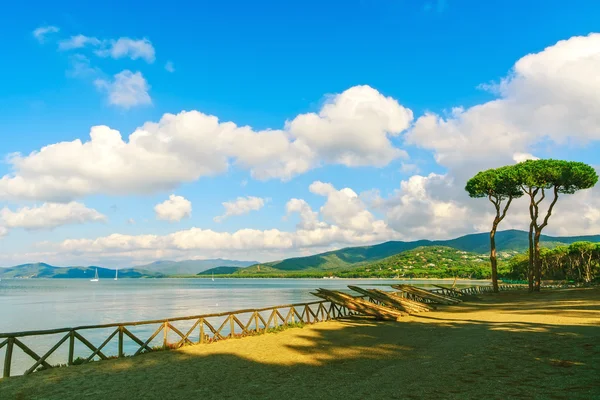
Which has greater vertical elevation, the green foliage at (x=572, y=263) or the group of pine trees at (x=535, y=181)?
the group of pine trees at (x=535, y=181)

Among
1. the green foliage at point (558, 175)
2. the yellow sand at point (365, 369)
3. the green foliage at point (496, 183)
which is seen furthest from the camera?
the green foliage at point (496, 183)

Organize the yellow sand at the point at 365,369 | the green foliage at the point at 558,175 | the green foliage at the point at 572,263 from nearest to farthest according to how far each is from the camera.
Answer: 1. the yellow sand at the point at 365,369
2. the green foliage at the point at 558,175
3. the green foliage at the point at 572,263

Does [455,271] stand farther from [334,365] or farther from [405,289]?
[334,365]

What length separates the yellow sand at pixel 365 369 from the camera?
1022 cm

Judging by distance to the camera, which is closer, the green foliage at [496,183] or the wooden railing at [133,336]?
the wooden railing at [133,336]

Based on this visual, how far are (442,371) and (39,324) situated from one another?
1831 inches

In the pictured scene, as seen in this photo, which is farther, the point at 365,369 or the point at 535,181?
the point at 535,181

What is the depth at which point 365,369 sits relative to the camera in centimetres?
1318

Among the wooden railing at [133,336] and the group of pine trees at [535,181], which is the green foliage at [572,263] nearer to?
the group of pine trees at [535,181]

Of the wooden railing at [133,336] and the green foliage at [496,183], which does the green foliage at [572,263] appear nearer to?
the green foliage at [496,183]

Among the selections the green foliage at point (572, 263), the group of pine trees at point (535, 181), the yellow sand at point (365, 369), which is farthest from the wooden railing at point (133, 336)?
the green foliage at point (572, 263)

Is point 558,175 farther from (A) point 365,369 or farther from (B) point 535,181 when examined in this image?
(A) point 365,369

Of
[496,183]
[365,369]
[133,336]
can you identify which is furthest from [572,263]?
[133,336]

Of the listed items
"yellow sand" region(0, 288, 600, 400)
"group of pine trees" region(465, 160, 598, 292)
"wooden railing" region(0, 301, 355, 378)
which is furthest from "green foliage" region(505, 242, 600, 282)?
"yellow sand" region(0, 288, 600, 400)
